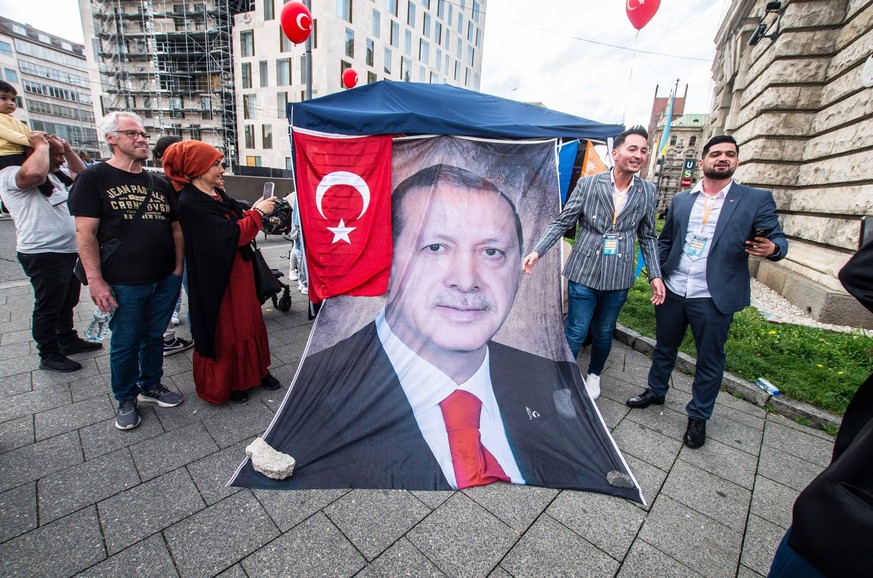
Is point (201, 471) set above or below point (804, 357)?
below

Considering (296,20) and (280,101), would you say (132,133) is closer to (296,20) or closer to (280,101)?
(296,20)

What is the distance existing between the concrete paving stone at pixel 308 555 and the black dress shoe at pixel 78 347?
3223 mm

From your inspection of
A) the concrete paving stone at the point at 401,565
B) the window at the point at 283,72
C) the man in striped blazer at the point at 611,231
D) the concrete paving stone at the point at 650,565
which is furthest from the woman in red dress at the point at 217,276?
the window at the point at 283,72

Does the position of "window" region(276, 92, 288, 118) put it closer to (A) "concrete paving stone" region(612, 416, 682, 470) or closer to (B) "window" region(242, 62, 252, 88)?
(B) "window" region(242, 62, 252, 88)

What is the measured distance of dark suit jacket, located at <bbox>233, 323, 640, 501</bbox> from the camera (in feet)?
7.64

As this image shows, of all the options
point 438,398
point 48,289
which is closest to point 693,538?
point 438,398

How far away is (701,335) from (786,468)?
3.23 ft

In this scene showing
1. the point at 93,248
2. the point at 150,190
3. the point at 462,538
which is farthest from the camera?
the point at 150,190

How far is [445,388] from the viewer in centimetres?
286

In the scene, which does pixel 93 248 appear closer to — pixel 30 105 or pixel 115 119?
pixel 115 119

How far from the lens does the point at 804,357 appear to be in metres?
3.94

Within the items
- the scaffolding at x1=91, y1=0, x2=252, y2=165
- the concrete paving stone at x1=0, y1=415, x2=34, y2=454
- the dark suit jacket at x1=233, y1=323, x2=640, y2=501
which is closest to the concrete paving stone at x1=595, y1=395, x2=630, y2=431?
the dark suit jacket at x1=233, y1=323, x2=640, y2=501

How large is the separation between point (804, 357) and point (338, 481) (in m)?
4.56

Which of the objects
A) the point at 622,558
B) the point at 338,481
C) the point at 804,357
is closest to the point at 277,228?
the point at 338,481
